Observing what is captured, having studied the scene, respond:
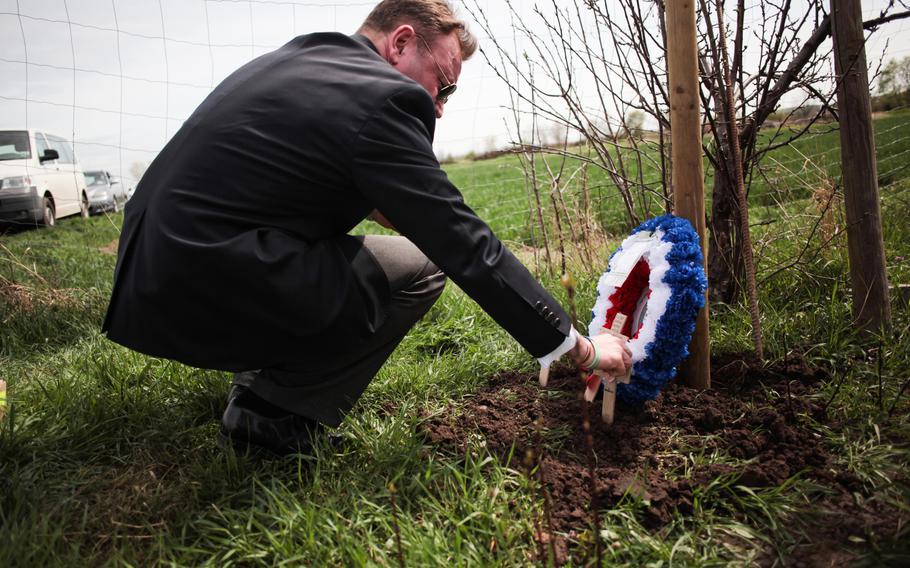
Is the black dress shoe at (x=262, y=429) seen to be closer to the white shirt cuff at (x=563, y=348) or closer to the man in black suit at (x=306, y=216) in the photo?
the man in black suit at (x=306, y=216)

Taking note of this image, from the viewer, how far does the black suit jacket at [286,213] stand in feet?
5.80

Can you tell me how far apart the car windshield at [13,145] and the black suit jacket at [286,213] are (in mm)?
9154

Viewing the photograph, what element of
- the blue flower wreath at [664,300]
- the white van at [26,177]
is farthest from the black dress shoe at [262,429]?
the white van at [26,177]

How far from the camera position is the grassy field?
1.70 metres

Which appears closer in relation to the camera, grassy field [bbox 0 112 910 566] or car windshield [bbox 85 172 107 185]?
grassy field [bbox 0 112 910 566]

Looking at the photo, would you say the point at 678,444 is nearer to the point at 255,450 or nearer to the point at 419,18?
the point at 255,450

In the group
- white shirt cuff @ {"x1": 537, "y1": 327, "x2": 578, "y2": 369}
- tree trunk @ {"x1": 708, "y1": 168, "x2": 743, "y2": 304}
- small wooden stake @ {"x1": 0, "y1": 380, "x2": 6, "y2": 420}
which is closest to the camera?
white shirt cuff @ {"x1": 537, "y1": 327, "x2": 578, "y2": 369}

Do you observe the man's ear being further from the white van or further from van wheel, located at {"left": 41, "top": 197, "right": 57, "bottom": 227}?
van wheel, located at {"left": 41, "top": 197, "right": 57, "bottom": 227}

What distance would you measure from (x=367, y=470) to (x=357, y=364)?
1.31 ft

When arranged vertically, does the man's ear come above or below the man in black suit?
above

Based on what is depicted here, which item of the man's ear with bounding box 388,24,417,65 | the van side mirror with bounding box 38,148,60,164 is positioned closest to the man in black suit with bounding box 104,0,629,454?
the man's ear with bounding box 388,24,417,65

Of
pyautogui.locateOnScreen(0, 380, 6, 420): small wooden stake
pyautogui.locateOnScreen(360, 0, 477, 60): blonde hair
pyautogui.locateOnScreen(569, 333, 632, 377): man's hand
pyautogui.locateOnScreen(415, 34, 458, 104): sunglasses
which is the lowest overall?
pyautogui.locateOnScreen(0, 380, 6, 420): small wooden stake

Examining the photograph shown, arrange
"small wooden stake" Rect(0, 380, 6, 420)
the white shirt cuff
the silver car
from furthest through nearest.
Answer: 1. the silver car
2. "small wooden stake" Rect(0, 380, 6, 420)
3. the white shirt cuff

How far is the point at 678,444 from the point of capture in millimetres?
2188
